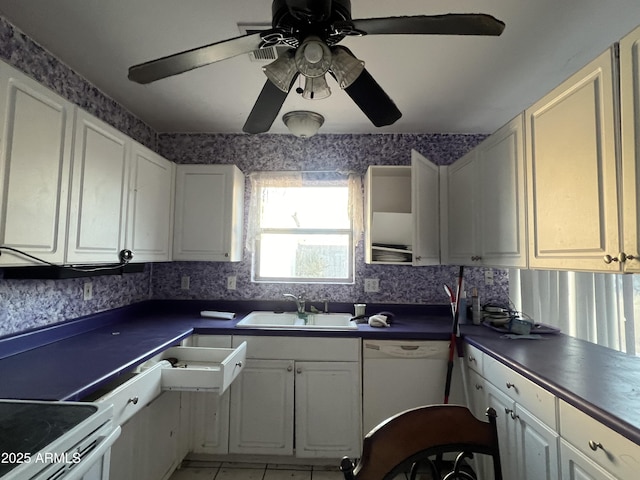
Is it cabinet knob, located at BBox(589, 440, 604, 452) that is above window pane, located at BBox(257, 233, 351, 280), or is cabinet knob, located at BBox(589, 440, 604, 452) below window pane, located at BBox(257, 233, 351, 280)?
below

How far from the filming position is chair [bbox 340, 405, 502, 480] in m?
0.81

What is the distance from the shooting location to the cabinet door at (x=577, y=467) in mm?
979

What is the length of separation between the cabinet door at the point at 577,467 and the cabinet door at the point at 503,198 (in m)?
0.76

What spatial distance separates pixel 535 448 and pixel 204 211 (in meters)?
2.32

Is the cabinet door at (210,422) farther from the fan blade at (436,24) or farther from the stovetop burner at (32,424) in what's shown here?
the fan blade at (436,24)

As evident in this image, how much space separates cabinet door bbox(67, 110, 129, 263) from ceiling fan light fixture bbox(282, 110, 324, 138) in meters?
1.02

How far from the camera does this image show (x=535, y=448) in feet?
4.18

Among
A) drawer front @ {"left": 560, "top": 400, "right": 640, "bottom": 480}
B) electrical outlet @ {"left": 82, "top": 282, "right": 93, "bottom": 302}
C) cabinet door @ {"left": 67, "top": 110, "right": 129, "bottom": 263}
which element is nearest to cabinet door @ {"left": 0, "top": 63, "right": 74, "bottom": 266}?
cabinet door @ {"left": 67, "top": 110, "right": 129, "bottom": 263}

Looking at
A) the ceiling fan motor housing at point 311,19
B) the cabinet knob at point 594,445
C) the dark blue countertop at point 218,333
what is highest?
the ceiling fan motor housing at point 311,19

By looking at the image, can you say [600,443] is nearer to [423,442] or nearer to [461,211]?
[423,442]

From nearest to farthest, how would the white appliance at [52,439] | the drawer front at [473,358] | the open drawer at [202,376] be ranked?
1. the white appliance at [52,439]
2. the open drawer at [202,376]
3. the drawer front at [473,358]

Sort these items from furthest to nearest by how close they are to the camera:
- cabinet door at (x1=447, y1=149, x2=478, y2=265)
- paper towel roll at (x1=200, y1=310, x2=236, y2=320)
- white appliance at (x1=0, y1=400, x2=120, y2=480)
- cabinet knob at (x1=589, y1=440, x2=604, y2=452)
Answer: paper towel roll at (x1=200, y1=310, x2=236, y2=320), cabinet door at (x1=447, y1=149, x2=478, y2=265), cabinet knob at (x1=589, y1=440, x2=604, y2=452), white appliance at (x1=0, y1=400, x2=120, y2=480)

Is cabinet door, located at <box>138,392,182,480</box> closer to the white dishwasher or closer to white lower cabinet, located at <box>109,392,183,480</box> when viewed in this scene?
white lower cabinet, located at <box>109,392,183,480</box>

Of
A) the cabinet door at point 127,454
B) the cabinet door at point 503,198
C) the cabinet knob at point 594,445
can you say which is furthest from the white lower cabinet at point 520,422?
the cabinet door at point 127,454
